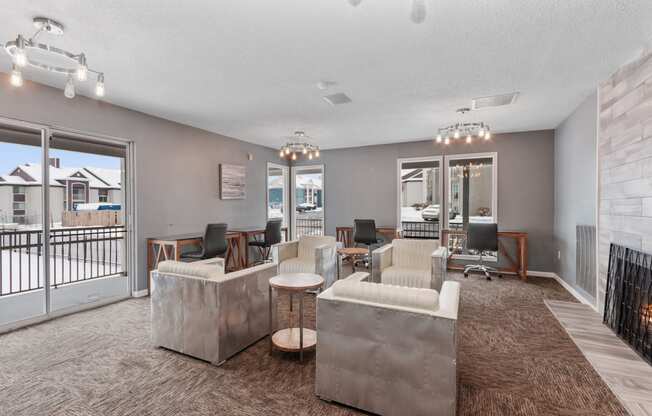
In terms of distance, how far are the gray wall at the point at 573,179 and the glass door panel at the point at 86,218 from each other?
6082mm

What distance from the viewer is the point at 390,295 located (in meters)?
1.88

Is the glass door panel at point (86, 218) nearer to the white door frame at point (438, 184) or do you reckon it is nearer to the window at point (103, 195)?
the window at point (103, 195)

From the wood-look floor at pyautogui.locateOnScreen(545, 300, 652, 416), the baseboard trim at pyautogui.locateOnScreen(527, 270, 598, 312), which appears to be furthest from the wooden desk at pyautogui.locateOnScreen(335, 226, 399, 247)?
the wood-look floor at pyautogui.locateOnScreen(545, 300, 652, 416)

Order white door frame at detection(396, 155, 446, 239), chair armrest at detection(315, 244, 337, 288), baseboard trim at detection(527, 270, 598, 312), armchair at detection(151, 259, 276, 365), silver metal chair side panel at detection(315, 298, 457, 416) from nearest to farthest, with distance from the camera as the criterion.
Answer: silver metal chair side panel at detection(315, 298, 457, 416), armchair at detection(151, 259, 276, 365), baseboard trim at detection(527, 270, 598, 312), chair armrest at detection(315, 244, 337, 288), white door frame at detection(396, 155, 446, 239)

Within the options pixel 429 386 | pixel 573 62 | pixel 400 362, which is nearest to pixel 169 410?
pixel 400 362

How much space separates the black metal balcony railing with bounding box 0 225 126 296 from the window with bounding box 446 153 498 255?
5.85 metres

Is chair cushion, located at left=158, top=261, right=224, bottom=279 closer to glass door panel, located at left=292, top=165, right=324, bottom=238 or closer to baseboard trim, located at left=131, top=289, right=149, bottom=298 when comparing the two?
baseboard trim, located at left=131, top=289, right=149, bottom=298

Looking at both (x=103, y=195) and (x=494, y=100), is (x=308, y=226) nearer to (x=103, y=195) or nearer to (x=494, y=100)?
(x=103, y=195)

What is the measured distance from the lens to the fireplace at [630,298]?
2.54 meters

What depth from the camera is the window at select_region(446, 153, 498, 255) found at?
5.99 meters

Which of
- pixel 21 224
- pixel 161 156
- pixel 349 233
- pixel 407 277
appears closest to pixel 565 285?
pixel 407 277

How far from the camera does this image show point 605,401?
204 cm

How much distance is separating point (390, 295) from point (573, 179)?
4.14m

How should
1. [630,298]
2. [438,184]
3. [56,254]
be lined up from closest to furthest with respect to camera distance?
[630,298], [56,254], [438,184]
